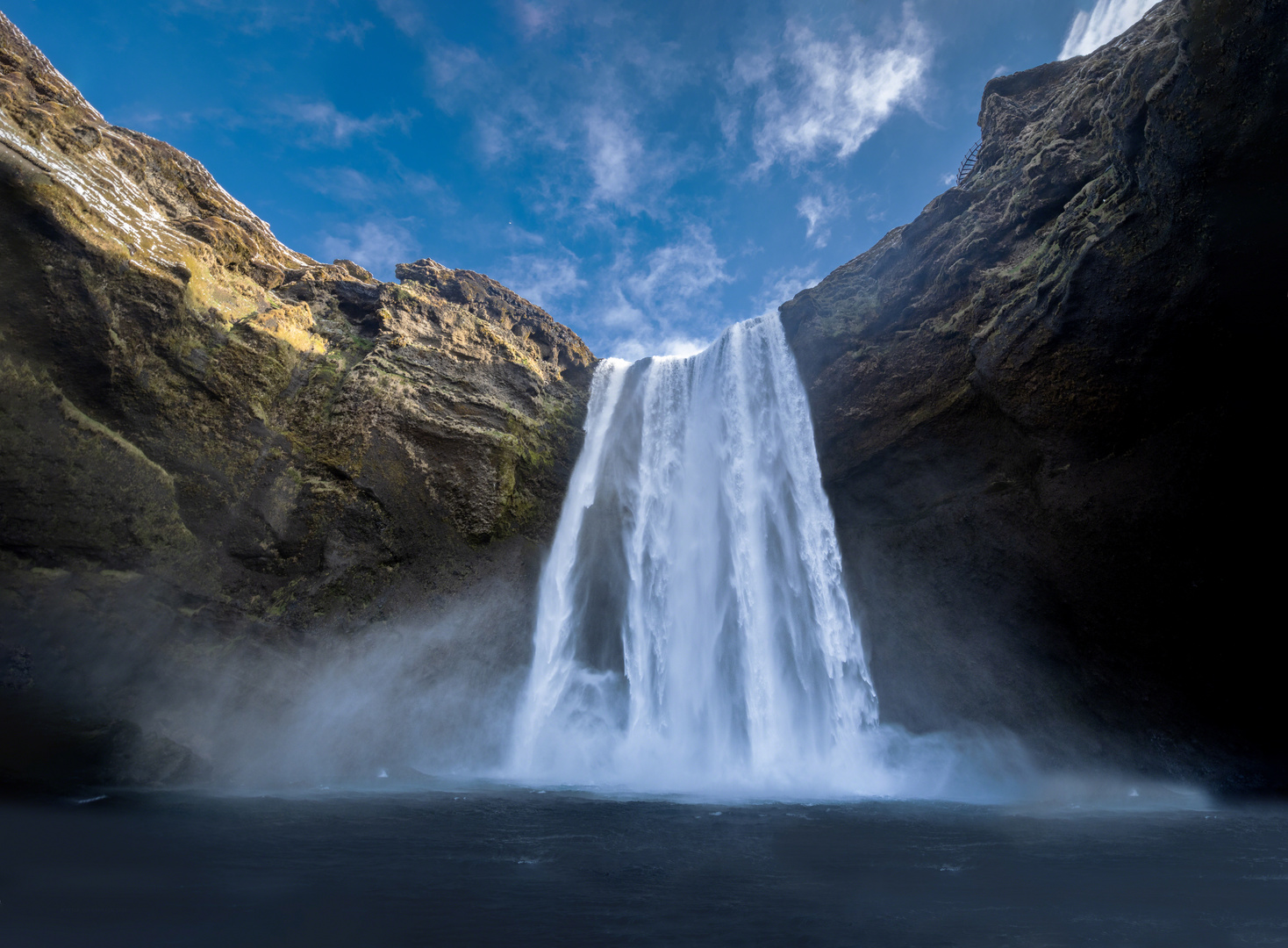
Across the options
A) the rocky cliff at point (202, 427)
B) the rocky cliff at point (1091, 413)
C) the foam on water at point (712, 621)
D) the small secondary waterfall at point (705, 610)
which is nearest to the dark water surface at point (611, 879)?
the rocky cliff at point (202, 427)

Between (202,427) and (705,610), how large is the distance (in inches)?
509

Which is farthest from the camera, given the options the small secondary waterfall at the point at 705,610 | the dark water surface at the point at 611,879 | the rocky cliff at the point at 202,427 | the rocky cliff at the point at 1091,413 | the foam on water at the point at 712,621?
the small secondary waterfall at the point at 705,610

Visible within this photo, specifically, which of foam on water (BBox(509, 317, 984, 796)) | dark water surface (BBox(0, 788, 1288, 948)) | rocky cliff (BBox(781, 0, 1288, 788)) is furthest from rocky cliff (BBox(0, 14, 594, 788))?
rocky cliff (BBox(781, 0, 1288, 788))

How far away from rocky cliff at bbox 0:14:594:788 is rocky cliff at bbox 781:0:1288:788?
10.6 meters

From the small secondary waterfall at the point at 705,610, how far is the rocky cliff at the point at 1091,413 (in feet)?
4.54

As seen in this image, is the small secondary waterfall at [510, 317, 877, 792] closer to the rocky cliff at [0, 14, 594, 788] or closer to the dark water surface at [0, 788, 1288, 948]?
the rocky cliff at [0, 14, 594, 788]

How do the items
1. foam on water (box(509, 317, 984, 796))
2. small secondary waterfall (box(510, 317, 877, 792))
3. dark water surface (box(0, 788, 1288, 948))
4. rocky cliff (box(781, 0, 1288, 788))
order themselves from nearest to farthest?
dark water surface (box(0, 788, 1288, 948)) < rocky cliff (box(781, 0, 1288, 788)) < foam on water (box(509, 317, 984, 796)) < small secondary waterfall (box(510, 317, 877, 792))

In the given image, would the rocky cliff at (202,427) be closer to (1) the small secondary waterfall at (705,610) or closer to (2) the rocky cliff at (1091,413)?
(1) the small secondary waterfall at (705,610)

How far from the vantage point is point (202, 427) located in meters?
11.8

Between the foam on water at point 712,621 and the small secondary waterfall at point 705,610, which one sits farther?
the small secondary waterfall at point 705,610

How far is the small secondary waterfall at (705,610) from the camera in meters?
14.1

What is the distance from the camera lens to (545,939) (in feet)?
13.6

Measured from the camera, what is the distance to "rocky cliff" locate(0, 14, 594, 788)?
9.80 meters

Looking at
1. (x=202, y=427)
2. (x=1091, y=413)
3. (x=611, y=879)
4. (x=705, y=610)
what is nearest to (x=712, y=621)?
(x=705, y=610)
